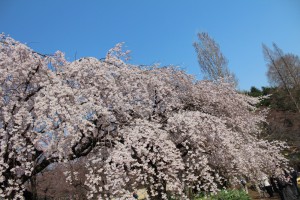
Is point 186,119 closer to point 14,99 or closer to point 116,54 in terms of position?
point 116,54

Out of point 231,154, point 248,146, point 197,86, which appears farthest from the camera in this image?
point 197,86

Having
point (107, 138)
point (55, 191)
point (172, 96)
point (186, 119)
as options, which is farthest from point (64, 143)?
point (55, 191)

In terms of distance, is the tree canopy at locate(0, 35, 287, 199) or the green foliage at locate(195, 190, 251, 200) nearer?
the tree canopy at locate(0, 35, 287, 199)

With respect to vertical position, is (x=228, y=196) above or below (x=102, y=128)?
below

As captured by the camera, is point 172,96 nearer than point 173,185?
No

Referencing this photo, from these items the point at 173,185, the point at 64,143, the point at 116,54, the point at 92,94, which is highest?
the point at 116,54

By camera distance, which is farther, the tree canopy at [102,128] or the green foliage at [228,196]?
the green foliage at [228,196]

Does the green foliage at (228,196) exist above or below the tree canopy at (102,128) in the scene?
below

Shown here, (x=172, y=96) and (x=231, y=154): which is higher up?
(x=172, y=96)

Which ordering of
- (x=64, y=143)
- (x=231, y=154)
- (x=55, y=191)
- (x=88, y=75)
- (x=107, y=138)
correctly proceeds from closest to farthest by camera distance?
(x=64, y=143), (x=107, y=138), (x=88, y=75), (x=231, y=154), (x=55, y=191)

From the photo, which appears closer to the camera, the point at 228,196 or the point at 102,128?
the point at 102,128

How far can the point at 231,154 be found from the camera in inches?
350

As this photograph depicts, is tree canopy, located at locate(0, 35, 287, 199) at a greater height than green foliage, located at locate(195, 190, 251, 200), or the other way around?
tree canopy, located at locate(0, 35, 287, 199)

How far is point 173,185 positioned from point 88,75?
355cm
